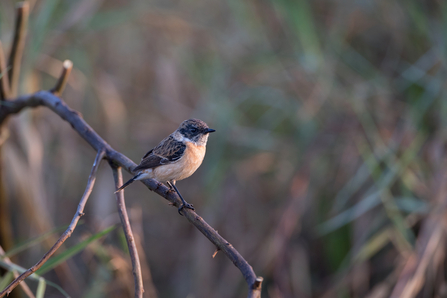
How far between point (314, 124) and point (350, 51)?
3.24ft

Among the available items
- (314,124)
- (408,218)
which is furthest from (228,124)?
(408,218)

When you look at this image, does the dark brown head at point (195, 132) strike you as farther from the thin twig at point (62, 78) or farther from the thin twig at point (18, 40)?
the thin twig at point (18, 40)

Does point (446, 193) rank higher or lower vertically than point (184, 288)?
higher

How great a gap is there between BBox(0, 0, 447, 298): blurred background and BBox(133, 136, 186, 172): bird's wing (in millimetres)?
832

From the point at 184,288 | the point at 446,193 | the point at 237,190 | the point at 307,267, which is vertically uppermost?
the point at 446,193

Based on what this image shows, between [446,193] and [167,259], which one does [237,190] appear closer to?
[167,259]

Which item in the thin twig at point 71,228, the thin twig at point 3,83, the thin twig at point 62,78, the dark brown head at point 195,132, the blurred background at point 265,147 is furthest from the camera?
the blurred background at point 265,147

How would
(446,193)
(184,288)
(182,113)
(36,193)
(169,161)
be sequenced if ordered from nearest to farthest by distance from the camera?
1. (169,161)
2. (446,193)
3. (36,193)
4. (184,288)
5. (182,113)

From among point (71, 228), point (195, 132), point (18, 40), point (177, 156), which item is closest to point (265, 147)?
point (195, 132)

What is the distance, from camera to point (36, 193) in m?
3.29

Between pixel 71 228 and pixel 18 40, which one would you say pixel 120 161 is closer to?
pixel 71 228

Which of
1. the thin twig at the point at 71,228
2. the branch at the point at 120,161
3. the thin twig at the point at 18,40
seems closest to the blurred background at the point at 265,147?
the thin twig at the point at 18,40

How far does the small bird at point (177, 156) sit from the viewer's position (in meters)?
2.04

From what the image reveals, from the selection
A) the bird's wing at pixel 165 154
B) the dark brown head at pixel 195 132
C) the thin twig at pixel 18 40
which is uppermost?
the thin twig at pixel 18 40
